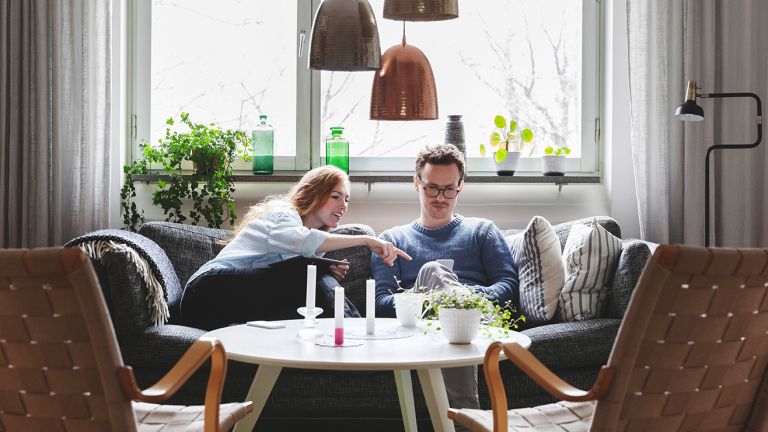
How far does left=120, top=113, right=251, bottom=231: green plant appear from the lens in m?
3.84

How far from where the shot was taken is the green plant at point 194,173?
3.84m

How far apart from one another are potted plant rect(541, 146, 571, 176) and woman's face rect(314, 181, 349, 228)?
1032 mm

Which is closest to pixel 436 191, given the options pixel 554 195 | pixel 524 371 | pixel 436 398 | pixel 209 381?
pixel 554 195

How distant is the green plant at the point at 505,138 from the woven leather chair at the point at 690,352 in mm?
2232

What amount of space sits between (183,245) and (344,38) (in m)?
1.53

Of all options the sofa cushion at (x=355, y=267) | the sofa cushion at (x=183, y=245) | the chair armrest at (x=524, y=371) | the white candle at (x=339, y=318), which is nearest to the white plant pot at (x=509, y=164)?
the sofa cushion at (x=355, y=267)

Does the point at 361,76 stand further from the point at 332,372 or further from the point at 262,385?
the point at 262,385

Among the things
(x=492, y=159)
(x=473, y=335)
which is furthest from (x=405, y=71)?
(x=492, y=159)

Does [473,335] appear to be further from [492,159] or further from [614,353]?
[492,159]

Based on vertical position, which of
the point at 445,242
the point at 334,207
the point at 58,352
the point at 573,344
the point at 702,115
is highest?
the point at 702,115

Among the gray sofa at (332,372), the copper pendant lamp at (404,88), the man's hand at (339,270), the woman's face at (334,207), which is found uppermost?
the copper pendant lamp at (404,88)

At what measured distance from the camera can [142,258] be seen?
9.98 feet

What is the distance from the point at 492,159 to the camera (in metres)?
4.14

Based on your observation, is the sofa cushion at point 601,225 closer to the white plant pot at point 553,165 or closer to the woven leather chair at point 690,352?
the white plant pot at point 553,165
